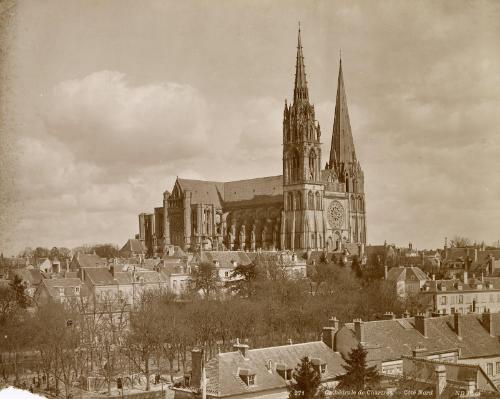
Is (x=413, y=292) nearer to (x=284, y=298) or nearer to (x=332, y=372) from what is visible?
(x=284, y=298)

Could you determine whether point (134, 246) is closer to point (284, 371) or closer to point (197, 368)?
point (197, 368)

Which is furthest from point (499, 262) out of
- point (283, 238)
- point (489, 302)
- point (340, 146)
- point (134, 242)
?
point (134, 242)

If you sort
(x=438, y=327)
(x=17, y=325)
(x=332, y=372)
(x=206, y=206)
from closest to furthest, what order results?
(x=332, y=372) < (x=438, y=327) < (x=17, y=325) < (x=206, y=206)

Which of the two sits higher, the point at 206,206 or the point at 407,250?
the point at 206,206

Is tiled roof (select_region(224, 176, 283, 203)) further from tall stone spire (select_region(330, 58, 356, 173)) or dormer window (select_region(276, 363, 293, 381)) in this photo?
dormer window (select_region(276, 363, 293, 381))

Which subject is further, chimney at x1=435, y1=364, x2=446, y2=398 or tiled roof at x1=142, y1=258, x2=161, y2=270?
tiled roof at x1=142, y1=258, x2=161, y2=270

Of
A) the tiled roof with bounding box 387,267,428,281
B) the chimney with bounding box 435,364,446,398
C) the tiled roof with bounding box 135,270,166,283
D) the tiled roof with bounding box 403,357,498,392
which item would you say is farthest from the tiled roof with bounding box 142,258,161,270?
the chimney with bounding box 435,364,446,398

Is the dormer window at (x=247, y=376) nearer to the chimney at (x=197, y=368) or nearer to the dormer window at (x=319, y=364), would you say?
the chimney at (x=197, y=368)
